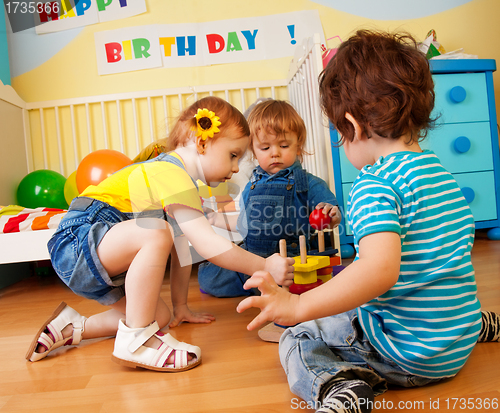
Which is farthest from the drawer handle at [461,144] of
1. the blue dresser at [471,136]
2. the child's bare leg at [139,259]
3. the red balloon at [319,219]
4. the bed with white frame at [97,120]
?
the child's bare leg at [139,259]

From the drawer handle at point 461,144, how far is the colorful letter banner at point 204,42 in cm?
85

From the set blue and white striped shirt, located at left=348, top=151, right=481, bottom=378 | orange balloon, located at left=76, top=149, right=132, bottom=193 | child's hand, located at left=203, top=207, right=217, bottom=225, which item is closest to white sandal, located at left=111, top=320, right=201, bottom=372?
blue and white striped shirt, located at left=348, top=151, right=481, bottom=378

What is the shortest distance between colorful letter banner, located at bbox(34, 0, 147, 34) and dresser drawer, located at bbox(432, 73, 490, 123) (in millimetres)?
1488

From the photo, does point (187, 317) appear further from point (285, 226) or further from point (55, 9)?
point (55, 9)

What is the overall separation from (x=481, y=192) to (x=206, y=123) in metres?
1.43

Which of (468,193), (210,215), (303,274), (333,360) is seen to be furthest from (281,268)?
(468,193)

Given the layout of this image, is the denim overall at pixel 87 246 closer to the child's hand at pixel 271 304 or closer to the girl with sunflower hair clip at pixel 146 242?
the girl with sunflower hair clip at pixel 146 242

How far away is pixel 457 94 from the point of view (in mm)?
1696

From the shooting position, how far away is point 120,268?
0.80m

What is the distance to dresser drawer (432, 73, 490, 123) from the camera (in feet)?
5.57

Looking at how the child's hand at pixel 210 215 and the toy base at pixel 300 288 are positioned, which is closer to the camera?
the toy base at pixel 300 288

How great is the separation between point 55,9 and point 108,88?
0.47 m

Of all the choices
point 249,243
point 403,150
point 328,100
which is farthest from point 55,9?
point 403,150

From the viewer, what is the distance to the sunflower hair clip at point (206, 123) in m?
0.85
